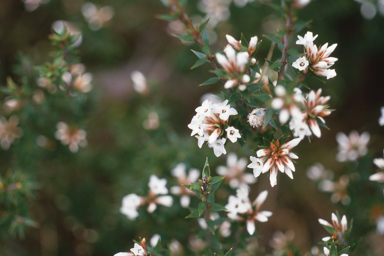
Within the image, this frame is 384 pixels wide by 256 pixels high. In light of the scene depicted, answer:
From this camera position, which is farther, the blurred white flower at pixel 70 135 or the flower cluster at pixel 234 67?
the blurred white flower at pixel 70 135

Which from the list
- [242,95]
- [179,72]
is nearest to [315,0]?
[179,72]

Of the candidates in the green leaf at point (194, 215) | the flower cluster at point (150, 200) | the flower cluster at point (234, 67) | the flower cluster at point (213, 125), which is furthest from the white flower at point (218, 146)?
the flower cluster at point (150, 200)

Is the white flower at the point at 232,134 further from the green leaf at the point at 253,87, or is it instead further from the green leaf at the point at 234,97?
the green leaf at the point at 253,87

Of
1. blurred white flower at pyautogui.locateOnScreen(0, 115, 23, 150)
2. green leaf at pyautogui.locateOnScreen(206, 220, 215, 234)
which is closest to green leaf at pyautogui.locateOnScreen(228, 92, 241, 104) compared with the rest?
green leaf at pyautogui.locateOnScreen(206, 220, 215, 234)

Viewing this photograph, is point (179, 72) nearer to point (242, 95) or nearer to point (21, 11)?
point (21, 11)

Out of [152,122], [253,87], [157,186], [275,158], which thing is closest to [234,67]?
[253,87]

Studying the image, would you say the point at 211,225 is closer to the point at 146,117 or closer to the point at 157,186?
the point at 157,186
